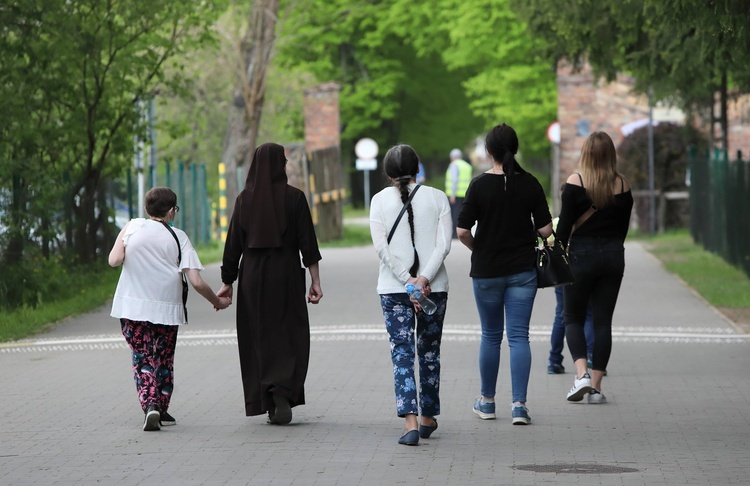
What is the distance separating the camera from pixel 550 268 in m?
9.16

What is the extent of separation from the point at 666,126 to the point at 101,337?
792 inches

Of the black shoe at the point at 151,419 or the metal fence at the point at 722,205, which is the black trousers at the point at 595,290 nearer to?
the black shoe at the point at 151,419

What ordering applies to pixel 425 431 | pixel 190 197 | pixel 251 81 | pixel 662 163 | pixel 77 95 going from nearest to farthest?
pixel 425 431
pixel 77 95
pixel 190 197
pixel 251 81
pixel 662 163

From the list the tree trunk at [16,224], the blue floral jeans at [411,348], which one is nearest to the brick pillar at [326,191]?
the tree trunk at [16,224]

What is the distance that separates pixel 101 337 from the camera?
1461 centimetres

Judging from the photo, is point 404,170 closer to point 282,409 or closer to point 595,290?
point 282,409

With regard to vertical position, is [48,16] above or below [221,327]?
above

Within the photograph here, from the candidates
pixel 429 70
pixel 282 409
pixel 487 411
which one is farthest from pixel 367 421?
pixel 429 70

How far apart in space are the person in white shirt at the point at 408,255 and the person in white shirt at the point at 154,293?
124 centimetres

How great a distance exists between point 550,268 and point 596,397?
1263 millimetres

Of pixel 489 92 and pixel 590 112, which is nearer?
pixel 590 112

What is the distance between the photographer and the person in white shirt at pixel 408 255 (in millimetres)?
8500

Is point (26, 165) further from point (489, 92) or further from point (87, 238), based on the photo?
point (489, 92)

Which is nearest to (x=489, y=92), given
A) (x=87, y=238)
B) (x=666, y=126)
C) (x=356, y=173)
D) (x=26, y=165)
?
(x=356, y=173)
